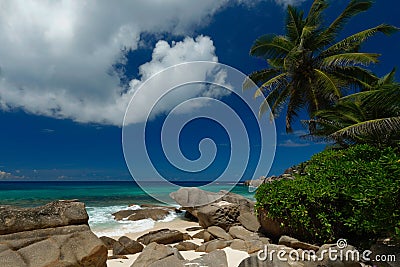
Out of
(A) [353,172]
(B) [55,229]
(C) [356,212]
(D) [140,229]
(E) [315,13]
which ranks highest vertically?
(E) [315,13]

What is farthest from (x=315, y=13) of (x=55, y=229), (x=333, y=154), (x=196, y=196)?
(x=55, y=229)

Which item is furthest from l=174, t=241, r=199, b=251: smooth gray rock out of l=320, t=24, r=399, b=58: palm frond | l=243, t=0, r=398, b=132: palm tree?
l=320, t=24, r=399, b=58: palm frond

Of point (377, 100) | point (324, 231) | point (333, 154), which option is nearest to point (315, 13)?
point (377, 100)

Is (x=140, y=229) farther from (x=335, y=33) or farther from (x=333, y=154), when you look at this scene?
(x=335, y=33)

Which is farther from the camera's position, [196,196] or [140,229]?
[196,196]

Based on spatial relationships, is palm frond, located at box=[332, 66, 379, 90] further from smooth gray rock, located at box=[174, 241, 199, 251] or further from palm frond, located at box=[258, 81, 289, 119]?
smooth gray rock, located at box=[174, 241, 199, 251]

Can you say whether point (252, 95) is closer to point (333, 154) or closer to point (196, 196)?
point (196, 196)

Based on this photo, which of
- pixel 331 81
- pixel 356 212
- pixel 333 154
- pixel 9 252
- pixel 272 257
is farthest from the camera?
pixel 331 81

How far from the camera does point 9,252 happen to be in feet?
13.2

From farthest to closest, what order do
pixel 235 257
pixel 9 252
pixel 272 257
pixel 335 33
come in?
pixel 335 33
pixel 235 257
pixel 272 257
pixel 9 252

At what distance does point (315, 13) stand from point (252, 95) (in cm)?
585

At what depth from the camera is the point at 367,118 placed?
10828mm

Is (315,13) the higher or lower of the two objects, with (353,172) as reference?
higher

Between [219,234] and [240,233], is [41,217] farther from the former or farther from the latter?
[240,233]
